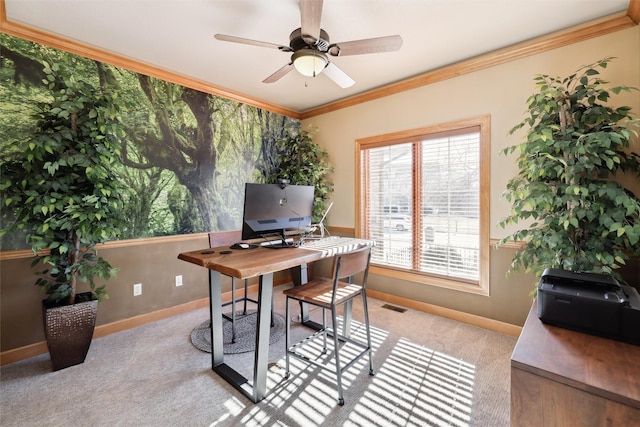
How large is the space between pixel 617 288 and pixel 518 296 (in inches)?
56.1

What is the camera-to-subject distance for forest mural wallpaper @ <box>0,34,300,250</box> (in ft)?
7.15

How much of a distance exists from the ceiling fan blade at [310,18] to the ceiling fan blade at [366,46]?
0.64 feet

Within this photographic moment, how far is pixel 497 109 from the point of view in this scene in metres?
2.61

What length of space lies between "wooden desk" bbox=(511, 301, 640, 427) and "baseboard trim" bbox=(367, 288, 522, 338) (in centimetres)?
163

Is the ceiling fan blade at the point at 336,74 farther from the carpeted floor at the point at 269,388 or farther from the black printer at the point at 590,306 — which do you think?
the carpeted floor at the point at 269,388

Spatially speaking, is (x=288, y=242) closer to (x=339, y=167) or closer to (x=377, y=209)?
(x=377, y=209)

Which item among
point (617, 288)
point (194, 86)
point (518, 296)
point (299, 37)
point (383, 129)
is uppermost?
point (194, 86)

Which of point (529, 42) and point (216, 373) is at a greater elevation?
point (529, 42)

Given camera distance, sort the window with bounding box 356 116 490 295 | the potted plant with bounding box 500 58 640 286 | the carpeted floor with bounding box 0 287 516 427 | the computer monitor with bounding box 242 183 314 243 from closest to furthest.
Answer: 1. the carpeted floor with bounding box 0 287 516 427
2. the potted plant with bounding box 500 58 640 286
3. the computer monitor with bounding box 242 183 314 243
4. the window with bounding box 356 116 490 295

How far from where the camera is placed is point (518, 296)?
2541 millimetres

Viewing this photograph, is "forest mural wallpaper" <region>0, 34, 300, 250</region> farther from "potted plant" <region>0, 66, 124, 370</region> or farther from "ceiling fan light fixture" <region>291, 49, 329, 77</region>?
"ceiling fan light fixture" <region>291, 49, 329, 77</region>

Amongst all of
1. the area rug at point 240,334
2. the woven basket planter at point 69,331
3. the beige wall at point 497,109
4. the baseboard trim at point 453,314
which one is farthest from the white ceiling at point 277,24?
the baseboard trim at point 453,314

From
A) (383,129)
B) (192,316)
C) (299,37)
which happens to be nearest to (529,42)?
(383,129)

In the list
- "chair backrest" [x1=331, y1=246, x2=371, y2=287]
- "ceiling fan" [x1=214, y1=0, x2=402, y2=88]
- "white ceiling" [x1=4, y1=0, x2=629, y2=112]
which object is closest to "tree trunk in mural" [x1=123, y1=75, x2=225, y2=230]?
"white ceiling" [x1=4, y1=0, x2=629, y2=112]
